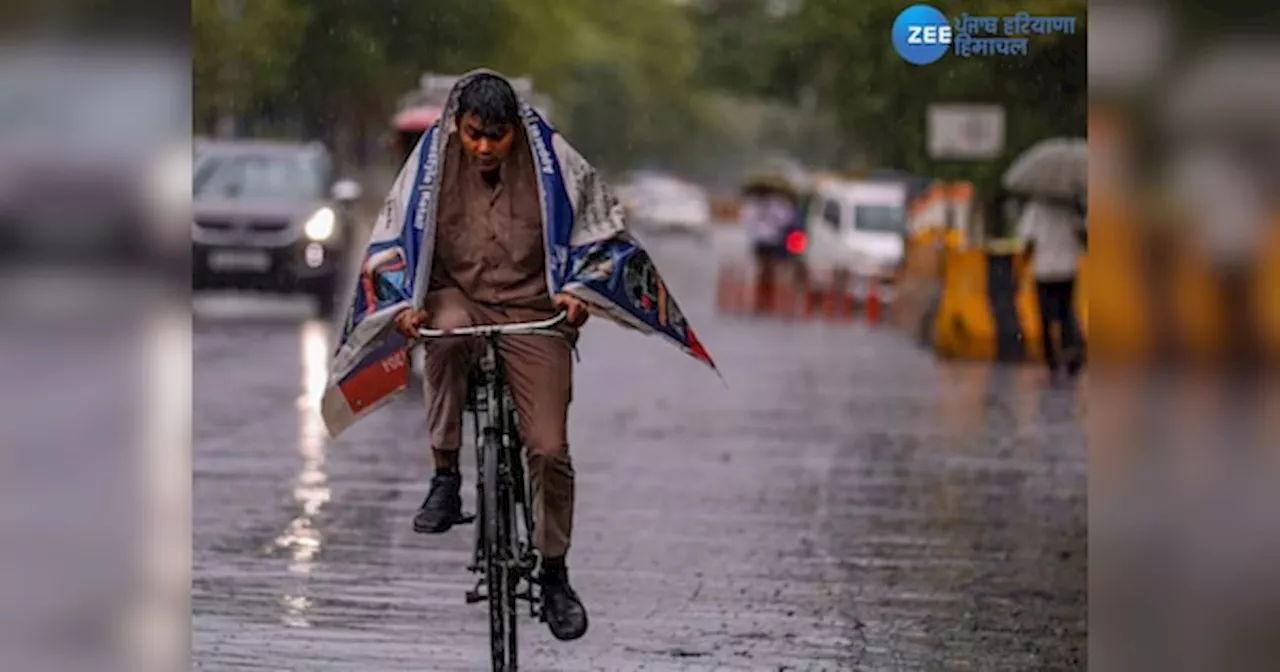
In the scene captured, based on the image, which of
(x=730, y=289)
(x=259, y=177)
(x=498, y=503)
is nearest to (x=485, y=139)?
(x=498, y=503)

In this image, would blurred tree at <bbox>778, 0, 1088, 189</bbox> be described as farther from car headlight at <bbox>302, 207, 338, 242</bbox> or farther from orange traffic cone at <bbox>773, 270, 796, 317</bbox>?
car headlight at <bbox>302, 207, 338, 242</bbox>

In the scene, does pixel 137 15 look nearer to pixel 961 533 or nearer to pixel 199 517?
pixel 199 517

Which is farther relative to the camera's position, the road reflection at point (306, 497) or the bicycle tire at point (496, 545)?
the road reflection at point (306, 497)

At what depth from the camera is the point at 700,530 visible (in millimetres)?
9875

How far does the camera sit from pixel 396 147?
15.5 metres

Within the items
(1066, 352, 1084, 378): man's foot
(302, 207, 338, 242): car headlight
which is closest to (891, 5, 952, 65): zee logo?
(1066, 352, 1084, 378): man's foot

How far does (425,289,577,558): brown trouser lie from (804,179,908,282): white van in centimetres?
1984

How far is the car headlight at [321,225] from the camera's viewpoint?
67.1 feet

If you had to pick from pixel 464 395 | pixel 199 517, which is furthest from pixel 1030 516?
pixel 464 395

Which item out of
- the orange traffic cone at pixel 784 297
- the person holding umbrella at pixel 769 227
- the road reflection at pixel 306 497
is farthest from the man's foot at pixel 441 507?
the person holding umbrella at pixel 769 227

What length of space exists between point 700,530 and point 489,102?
13.7ft

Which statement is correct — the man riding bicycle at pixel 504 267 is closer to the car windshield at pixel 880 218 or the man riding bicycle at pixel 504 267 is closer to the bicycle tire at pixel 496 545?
the bicycle tire at pixel 496 545

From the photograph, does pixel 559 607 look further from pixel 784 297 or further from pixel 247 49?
pixel 784 297

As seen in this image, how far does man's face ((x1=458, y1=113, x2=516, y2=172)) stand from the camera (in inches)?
239
